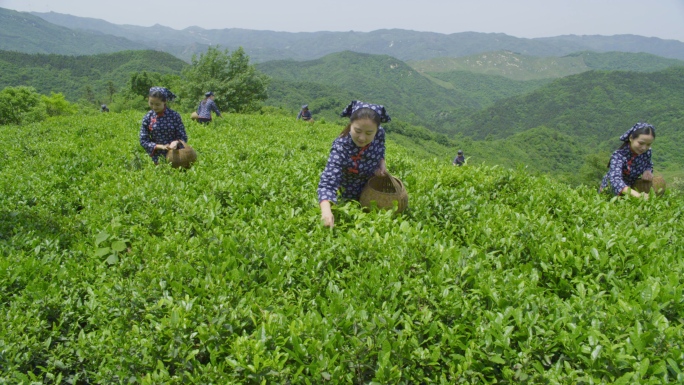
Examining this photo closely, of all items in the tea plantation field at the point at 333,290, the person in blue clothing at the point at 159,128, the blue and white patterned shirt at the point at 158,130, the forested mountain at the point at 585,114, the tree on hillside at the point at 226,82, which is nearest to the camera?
the tea plantation field at the point at 333,290

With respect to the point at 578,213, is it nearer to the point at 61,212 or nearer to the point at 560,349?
the point at 560,349

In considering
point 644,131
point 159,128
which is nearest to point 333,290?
point 644,131

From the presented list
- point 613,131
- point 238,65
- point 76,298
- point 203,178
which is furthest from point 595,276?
point 613,131

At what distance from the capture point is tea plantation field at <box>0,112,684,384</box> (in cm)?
215

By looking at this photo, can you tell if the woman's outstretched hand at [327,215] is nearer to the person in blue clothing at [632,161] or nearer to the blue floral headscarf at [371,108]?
the blue floral headscarf at [371,108]

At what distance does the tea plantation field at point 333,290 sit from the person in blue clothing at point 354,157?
23cm

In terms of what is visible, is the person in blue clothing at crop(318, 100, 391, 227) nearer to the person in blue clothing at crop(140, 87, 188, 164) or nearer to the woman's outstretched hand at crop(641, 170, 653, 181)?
the person in blue clothing at crop(140, 87, 188, 164)

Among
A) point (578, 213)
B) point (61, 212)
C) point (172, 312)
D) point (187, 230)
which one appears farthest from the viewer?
point (61, 212)

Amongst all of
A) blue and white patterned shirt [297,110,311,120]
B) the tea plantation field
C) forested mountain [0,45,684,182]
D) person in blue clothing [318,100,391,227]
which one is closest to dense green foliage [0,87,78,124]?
blue and white patterned shirt [297,110,311,120]

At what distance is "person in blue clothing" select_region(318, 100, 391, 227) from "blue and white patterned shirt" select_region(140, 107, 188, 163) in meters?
3.54

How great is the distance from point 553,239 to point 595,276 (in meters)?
0.51

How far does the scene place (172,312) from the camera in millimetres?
2418

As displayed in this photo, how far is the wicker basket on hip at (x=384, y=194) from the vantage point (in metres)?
4.01

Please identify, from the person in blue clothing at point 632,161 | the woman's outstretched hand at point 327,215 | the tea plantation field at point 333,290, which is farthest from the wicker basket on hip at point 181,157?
the person in blue clothing at point 632,161
